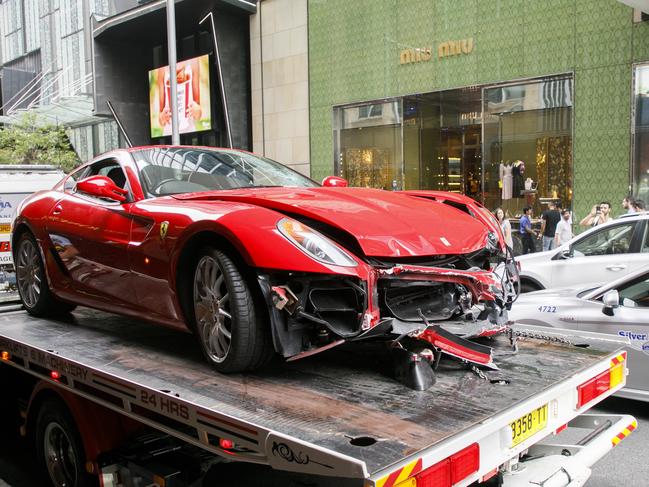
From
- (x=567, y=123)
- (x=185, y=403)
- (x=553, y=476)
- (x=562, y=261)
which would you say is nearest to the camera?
(x=185, y=403)

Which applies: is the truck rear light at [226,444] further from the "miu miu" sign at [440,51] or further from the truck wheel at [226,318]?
the "miu miu" sign at [440,51]

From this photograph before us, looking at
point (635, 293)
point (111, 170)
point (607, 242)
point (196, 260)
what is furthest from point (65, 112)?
point (196, 260)

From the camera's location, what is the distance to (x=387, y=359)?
368cm

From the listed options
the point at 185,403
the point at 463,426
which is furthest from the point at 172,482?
the point at 463,426

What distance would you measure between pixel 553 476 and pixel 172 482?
1.79m

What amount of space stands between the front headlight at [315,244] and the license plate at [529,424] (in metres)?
1.00

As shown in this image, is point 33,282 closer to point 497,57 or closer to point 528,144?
point 528,144

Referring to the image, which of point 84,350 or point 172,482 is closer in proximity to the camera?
point 172,482

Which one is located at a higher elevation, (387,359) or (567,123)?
(567,123)

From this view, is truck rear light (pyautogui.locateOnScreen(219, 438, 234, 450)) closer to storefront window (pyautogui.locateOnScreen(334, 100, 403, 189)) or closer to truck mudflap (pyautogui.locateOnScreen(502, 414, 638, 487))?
truck mudflap (pyautogui.locateOnScreen(502, 414, 638, 487))

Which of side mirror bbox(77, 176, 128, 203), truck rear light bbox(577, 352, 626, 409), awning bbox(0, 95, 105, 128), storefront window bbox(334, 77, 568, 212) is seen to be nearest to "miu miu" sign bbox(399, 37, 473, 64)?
storefront window bbox(334, 77, 568, 212)

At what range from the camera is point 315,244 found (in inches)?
127

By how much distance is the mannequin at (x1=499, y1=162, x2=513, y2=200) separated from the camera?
17328 millimetres

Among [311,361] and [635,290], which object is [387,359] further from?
[635,290]
